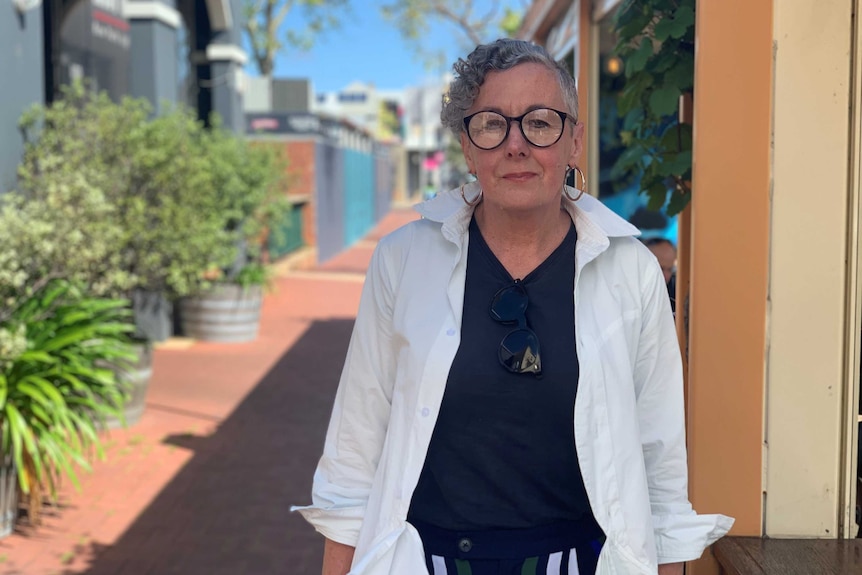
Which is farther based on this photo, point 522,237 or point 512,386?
point 522,237

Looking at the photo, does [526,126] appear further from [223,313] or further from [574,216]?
[223,313]

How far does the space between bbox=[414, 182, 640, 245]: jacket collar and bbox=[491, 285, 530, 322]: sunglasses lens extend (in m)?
Result: 0.16

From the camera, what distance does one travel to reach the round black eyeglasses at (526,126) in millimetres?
1903

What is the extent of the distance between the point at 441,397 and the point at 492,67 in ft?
2.16

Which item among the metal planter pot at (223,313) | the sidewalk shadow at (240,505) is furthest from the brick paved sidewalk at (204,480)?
the metal planter pot at (223,313)

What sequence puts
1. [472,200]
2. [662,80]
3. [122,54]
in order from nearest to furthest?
[472,200]
[662,80]
[122,54]

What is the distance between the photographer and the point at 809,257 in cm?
245

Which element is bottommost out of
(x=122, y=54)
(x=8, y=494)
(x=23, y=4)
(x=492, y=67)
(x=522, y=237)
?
(x=8, y=494)

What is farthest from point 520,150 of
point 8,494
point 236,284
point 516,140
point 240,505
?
point 236,284

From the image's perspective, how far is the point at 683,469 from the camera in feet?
6.42

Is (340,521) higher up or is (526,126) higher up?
(526,126)

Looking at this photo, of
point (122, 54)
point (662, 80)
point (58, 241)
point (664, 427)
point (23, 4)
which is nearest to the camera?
point (664, 427)

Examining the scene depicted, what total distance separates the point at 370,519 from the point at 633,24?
6.89 feet

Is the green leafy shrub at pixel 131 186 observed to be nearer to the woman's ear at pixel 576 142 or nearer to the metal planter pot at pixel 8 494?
the metal planter pot at pixel 8 494
